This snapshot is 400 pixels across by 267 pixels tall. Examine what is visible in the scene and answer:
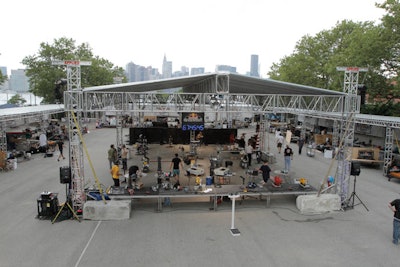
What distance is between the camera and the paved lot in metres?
7.66

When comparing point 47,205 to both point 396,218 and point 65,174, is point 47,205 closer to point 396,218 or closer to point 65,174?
point 65,174

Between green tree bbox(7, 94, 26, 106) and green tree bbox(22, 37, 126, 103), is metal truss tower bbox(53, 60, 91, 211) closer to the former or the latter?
green tree bbox(22, 37, 126, 103)

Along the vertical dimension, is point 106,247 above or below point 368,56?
below

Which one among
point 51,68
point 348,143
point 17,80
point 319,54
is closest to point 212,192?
point 348,143

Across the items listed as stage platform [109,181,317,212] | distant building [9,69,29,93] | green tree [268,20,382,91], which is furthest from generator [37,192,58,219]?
distant building [9,69,29,93]

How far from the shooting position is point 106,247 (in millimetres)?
8242

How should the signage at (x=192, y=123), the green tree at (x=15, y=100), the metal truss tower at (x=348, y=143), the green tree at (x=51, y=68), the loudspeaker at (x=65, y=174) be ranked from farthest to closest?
the green tree at (x=15, y=100) < the green tree at (x=51, y=68) < the signage at (x=192, y=123) < the metal truss tower at (x=348, y=143) < the loudspeaker at (x=65, y=174)

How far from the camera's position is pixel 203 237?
351 inches

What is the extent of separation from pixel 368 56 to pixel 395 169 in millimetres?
10334

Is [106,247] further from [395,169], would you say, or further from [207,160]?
[395,169]

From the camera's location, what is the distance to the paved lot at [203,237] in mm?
7656

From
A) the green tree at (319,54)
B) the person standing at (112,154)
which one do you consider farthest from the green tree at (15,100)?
the person standing at (112,154)

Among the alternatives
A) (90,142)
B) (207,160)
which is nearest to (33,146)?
(90,142)

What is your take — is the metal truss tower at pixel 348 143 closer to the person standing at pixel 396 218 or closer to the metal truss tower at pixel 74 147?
the person standing at pixel 396 218
